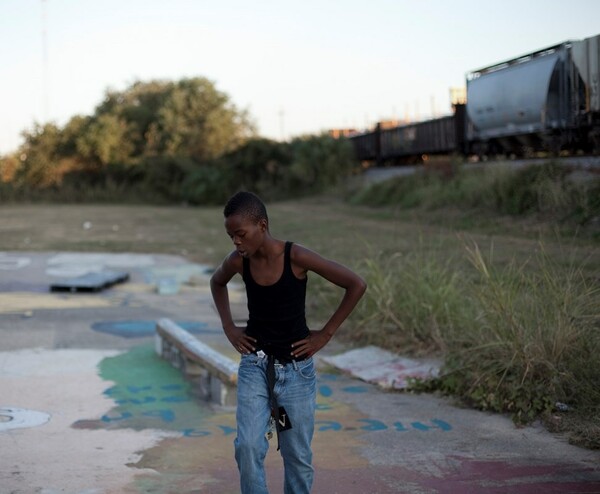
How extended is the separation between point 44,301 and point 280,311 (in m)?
9.30

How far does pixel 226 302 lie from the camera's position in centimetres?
464

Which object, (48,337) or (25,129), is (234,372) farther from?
(25,129)

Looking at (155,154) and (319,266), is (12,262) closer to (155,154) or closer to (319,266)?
(319,266)

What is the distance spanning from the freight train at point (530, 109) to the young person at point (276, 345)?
15.9 meters

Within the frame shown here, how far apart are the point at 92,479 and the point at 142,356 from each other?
3.97 metres

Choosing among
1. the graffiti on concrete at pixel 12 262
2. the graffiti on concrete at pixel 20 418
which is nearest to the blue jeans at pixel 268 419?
the graffiti on concrete at pixel 20 418

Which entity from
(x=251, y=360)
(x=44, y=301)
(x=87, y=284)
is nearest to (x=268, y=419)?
(x=251, y=360)

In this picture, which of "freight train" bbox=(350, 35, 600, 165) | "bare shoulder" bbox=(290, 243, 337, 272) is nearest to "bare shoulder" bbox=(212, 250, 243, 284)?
"bare shoulder" bbox=(290, 243, 337, 272)

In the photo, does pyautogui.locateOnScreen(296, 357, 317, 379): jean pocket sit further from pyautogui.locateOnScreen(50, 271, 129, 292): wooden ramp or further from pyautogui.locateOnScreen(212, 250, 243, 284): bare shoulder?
pyautogui.locateOnScreen(50, 271, 129, 292): wooden ramp

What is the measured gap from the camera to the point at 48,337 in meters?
10.0

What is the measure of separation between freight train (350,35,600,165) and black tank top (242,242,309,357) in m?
15.9

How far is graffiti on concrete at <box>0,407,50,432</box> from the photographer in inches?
253

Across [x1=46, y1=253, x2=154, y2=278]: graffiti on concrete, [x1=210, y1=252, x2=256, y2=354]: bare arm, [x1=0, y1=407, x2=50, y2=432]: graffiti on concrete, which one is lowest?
[x1=0, y1=407, x2=50, y2=432]: graffiti on concrete

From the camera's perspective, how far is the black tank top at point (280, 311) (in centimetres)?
409
